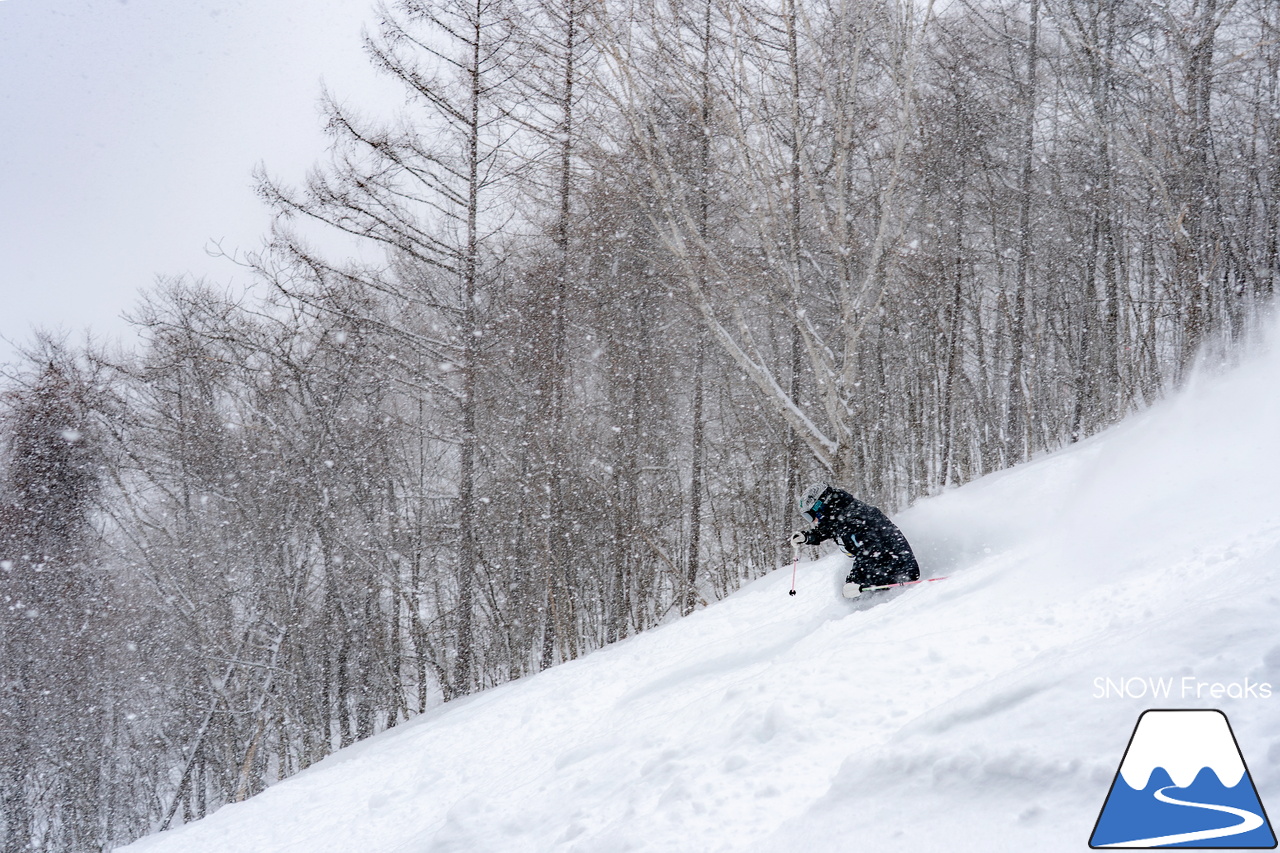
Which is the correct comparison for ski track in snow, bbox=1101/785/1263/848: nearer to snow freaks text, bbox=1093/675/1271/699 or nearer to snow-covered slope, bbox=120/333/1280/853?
snow-covered slope, bbox=120/333/1280/853

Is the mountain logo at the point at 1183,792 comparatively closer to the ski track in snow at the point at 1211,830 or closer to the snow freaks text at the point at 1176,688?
the ski track in snow at the point at 1211,830

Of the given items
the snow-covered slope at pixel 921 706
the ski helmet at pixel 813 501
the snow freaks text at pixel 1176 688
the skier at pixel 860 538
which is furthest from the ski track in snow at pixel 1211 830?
the ski helmet at pixel 813 501

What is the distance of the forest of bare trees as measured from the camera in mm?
10047

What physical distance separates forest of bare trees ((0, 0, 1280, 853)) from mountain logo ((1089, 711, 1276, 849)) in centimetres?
714

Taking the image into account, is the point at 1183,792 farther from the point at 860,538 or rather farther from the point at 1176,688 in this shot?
the point at 860,538

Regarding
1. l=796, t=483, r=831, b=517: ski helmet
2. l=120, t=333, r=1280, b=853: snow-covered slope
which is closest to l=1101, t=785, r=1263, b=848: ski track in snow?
l=120, t=333, r=1280, b=853: snow-covered slope

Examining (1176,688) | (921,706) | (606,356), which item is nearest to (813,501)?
(921,706)

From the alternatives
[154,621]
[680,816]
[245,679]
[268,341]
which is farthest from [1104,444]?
[154,621]

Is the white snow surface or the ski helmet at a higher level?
the ski helmet

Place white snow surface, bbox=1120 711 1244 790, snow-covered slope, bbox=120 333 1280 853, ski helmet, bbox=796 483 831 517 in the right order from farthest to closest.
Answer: ski helmet, bbox=796 483 831 517
snow-covered slope, bbox=120 333 1280 853
white snow surface, bbox=1120 711 1244 790

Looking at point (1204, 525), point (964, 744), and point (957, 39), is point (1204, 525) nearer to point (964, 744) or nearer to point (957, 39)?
point (964, 744)

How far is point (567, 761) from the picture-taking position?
14.7 ft

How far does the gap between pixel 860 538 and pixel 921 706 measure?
3412 millimetres

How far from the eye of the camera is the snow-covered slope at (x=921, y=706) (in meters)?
→ 2.30
